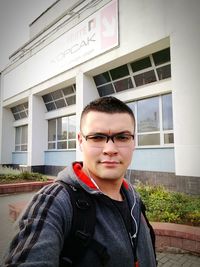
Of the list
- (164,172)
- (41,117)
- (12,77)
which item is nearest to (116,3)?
(164,172)

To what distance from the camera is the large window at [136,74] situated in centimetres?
1027

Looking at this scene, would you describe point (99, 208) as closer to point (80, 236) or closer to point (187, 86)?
point (80, 236)

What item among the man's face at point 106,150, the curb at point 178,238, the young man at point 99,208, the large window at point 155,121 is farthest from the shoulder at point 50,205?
the large window at point 155,121

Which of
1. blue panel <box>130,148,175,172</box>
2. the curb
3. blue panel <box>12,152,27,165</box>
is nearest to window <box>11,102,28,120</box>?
blue panel <box>12,152,27,165</box>

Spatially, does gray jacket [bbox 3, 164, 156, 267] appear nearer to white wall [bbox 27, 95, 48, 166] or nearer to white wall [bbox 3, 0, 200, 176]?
white wall [bbox 3, 0, 200, 176]

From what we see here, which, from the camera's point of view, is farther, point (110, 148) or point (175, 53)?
point (175, 53)

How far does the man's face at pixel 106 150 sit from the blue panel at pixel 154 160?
869cm

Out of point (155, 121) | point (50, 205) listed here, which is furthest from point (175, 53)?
point (50, 205)

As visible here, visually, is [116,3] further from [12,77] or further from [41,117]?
[12,77]

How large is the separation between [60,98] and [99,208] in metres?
15.4

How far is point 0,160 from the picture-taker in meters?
21.0

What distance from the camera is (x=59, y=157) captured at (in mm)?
15617

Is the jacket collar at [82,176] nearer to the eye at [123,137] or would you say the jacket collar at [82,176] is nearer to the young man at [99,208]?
the young man at [99,208]

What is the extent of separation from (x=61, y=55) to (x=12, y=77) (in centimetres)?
808
